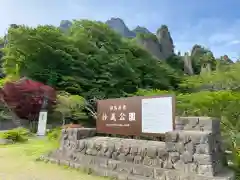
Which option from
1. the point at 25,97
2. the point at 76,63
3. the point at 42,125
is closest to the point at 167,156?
the point at 42,125

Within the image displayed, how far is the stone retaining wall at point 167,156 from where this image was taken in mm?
4094

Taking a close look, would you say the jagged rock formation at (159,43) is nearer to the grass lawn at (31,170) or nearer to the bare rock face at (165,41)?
the bare rock face at (165,41)

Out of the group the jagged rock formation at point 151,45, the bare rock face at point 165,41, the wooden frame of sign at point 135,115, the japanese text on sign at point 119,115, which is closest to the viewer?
the wooden frame of sign at point 135,115

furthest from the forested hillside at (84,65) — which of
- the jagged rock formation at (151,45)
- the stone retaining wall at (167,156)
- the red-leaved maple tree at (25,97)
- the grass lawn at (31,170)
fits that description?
the stone retaining wall at (167,156)

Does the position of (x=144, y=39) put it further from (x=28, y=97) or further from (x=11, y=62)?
(x=28, y=97)

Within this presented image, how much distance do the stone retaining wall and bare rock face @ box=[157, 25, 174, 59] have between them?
29.9 meters

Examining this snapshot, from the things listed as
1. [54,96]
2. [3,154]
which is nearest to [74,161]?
[3,154]

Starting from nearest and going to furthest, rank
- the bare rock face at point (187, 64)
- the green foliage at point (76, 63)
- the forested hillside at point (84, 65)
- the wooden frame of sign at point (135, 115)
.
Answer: the wooden frame of sign at point (135, 115), the forested hillside at point (84, 65), the green foliage at point (76, 63), the bare rock face at point (187, 64)

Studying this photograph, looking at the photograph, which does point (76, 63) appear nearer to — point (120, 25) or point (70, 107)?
point (70, 107)

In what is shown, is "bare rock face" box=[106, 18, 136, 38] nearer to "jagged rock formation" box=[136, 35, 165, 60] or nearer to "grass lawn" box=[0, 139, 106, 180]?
"jagged rock formation" box=[136, 35, 165, 60]

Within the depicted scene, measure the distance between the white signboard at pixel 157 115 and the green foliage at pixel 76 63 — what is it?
1369 centimetres

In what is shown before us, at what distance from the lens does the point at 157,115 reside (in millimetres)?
5148

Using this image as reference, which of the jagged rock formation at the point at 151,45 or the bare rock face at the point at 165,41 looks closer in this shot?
the jagged rock formation at the point at 151,45

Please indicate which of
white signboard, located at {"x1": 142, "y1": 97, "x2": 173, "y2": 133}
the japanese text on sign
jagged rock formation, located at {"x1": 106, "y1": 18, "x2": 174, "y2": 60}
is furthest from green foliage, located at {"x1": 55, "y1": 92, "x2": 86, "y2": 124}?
jagged rock formation, located at {"x1": 106, "y1": 18, "x2": 174, "y2": 60}
